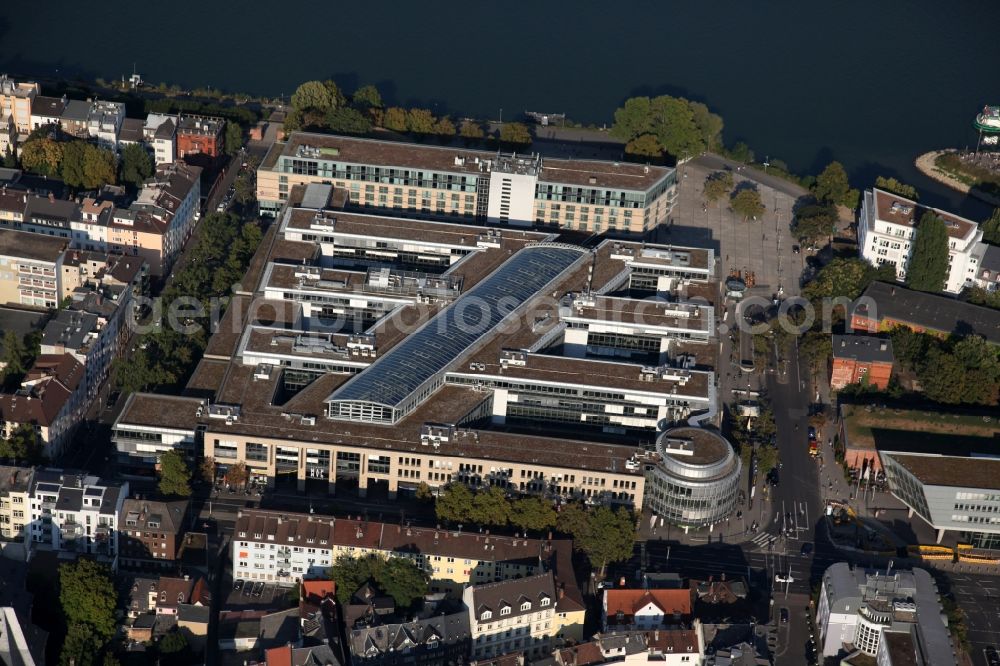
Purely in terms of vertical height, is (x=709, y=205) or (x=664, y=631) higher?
(x=709, y=205)

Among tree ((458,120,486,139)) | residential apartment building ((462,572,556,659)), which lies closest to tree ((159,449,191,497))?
residential apartment building ((462,572,556,659))

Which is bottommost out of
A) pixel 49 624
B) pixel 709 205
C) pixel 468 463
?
pixel 49 624

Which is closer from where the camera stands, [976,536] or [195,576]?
[195,576]

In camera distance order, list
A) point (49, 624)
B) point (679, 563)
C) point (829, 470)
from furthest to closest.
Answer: point (829, 470)
point (679, 563)
point (49, 624)

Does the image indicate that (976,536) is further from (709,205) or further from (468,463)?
(709,205)

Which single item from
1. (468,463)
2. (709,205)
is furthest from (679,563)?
(709,205)

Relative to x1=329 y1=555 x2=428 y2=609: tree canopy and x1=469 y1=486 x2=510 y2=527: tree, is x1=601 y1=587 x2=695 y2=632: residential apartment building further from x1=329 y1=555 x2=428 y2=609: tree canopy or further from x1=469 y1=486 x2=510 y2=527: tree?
x1=329 y1=555 x2=428 y2=609: tree canopy
